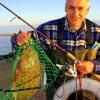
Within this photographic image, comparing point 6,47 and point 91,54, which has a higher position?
point 91,54

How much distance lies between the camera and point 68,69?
538 centimetres

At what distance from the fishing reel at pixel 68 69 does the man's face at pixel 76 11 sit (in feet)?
Result: 1.55

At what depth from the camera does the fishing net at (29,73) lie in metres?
5.61

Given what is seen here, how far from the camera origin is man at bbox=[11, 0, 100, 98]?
18.0ft

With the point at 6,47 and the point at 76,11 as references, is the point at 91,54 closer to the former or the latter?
the point at 76,11

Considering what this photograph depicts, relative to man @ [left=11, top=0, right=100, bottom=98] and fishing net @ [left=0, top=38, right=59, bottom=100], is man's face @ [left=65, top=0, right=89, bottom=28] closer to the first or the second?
man @ [left=11, top=0, right=100, bottom=98]

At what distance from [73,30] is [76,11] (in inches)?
9.9

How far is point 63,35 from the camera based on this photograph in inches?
222

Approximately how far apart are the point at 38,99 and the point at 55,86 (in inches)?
13.0

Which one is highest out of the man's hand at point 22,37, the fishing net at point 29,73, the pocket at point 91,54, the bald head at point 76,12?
the bald head at point 76,12

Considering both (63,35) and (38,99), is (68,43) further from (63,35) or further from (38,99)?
(38,99)

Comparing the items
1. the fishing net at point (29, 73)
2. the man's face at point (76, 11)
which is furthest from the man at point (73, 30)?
the fishing net at point (29, 73)

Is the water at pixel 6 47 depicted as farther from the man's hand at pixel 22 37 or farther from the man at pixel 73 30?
the man's hand at pixel 22 37

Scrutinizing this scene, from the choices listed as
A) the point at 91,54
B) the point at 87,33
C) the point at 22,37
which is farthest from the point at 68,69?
the point at 22,37
